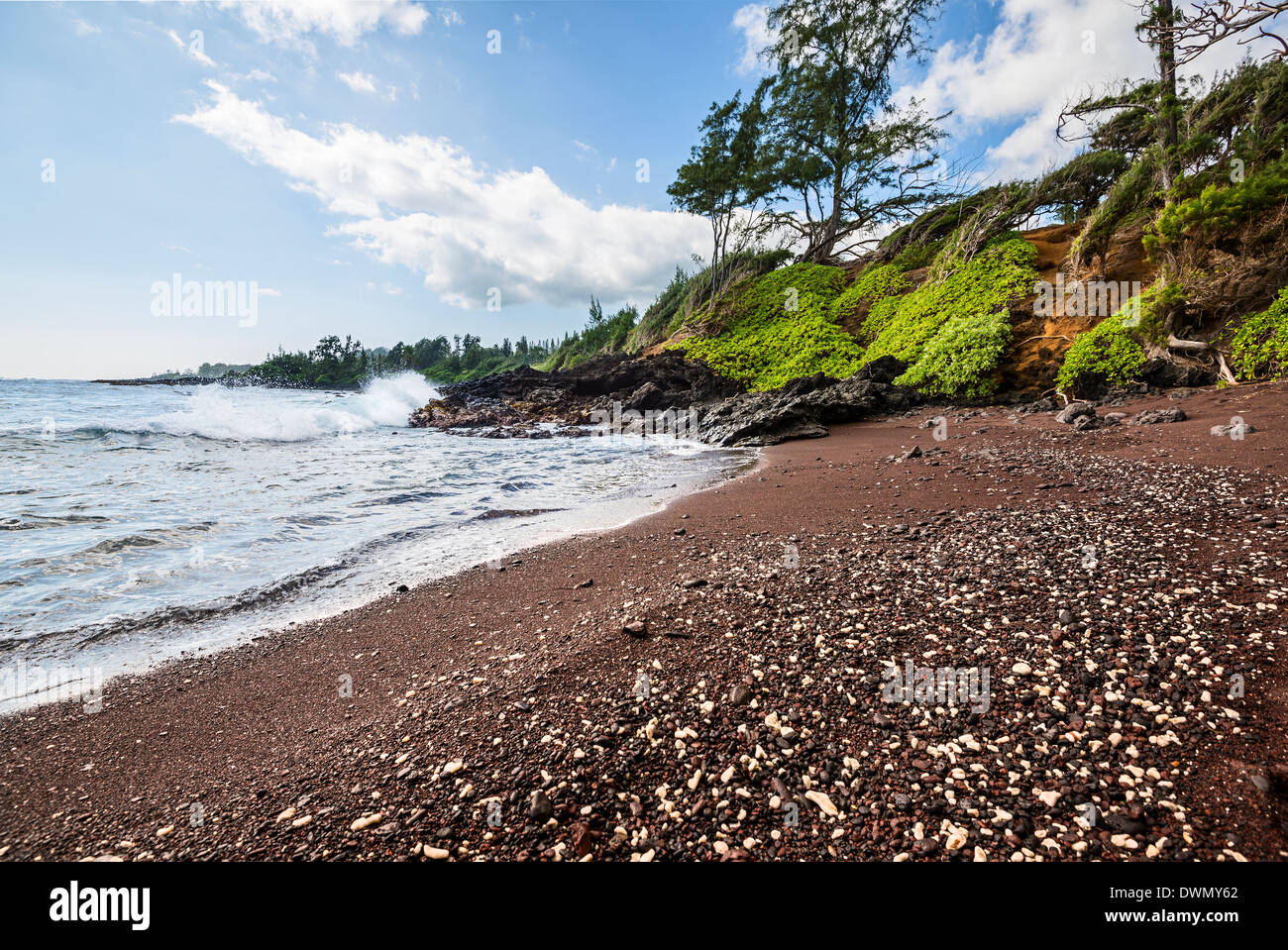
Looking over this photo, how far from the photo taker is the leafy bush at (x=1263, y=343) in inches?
390

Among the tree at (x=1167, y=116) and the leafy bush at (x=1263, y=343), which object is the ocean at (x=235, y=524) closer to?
the leafy bush at (x=1263, y=343)

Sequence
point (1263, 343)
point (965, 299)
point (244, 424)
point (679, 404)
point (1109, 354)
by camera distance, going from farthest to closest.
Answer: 1. point (679, 404)
2. point (244, 424)
3. point (965, 299)
4. point (1109, 354)
5. point (1263, 343)

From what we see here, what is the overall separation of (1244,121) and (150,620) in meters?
25.7

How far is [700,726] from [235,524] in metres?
8.65

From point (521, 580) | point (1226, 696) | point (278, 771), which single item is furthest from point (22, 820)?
point (1226, 696)

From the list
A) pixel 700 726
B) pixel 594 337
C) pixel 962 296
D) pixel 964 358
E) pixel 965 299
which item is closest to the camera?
pixel 700 726

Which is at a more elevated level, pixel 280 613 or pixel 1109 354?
pixel 1109 354

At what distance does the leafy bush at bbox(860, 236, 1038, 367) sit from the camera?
16562 millimetres

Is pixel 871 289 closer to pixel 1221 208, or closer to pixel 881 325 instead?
pixel 881 325

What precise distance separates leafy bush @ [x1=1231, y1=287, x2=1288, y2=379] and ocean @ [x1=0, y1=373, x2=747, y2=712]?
37.1 ft

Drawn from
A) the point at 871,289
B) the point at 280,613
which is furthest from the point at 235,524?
the point at 871,289

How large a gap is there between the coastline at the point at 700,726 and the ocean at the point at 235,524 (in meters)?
0.84

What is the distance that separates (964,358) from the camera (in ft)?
50.2

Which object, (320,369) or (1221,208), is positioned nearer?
(1221,208)
